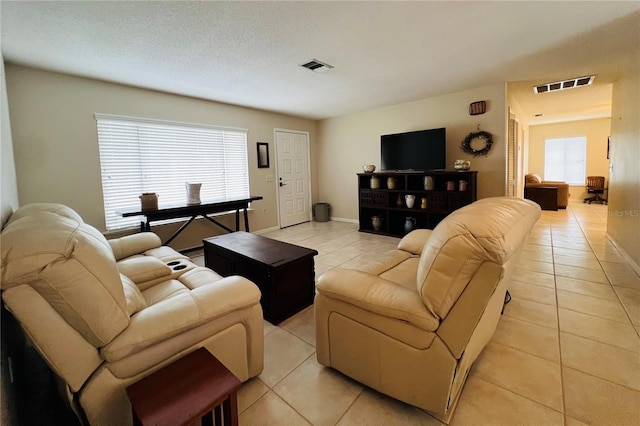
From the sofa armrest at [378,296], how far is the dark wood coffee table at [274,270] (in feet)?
2.42

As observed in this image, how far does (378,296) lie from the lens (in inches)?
51.6

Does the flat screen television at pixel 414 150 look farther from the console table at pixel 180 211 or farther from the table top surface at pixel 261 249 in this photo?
the table top surface at pixel 261 249

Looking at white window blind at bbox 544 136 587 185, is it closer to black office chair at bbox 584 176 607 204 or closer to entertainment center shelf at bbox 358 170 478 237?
black office chair at bbox 584 176 607 204

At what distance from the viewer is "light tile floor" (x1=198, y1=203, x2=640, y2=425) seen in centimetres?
132

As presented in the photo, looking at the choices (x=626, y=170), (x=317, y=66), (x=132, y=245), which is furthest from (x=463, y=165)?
(x=132, y=245)

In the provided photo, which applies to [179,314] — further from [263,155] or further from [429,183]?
[263,155]

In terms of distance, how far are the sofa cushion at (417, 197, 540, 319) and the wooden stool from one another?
33.4 inches

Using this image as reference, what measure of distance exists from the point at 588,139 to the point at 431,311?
33.5ft

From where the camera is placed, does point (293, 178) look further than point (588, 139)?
No

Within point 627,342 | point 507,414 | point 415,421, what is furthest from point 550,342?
point 415,421

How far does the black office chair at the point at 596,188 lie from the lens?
755 centimetres

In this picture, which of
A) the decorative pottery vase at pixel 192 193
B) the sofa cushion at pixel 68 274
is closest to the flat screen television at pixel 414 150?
the decorative pottery vase at pixel 192 193

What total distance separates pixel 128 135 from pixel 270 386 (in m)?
3.77

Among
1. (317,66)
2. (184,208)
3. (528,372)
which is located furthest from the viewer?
(184,208)
